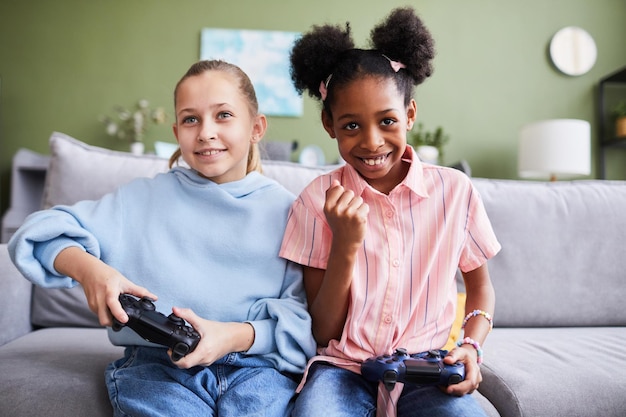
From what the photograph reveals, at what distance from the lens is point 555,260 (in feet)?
5.18

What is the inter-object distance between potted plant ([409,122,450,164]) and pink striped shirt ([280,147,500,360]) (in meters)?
2.65

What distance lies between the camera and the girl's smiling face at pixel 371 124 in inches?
39.2

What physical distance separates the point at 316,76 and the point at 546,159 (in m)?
2.87

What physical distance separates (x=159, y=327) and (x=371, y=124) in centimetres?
53

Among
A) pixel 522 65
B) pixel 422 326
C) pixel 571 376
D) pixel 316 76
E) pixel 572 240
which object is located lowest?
pixel 571 376

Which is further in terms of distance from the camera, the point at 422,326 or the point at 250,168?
the point at 250,168

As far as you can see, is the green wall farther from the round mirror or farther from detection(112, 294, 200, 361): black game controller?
detection(112, 294, 200, 361): black game controller

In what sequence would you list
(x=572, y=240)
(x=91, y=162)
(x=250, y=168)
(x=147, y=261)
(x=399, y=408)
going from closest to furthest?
(x=399, y=408) < (x=147, y=261) < (x=250, y=168) < (x=91, y=162) < (x=572, y=240)

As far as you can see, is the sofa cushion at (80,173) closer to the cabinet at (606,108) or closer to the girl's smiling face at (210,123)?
the girl's smiling face at (210,123)

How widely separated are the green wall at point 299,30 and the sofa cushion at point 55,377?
9.52 feet

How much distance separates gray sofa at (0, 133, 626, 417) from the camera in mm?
1023

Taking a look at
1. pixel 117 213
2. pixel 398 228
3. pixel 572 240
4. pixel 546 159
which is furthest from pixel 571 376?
pixel 546 159

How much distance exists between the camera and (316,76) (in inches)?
43.3

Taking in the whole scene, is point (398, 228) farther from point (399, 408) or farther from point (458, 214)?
point (399, 408)
